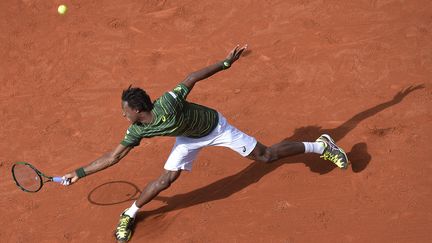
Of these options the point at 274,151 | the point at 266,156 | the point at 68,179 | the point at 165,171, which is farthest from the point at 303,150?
the point at 68,179

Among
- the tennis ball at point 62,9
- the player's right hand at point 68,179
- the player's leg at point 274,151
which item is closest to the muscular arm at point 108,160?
the player's right hand at point 68,179

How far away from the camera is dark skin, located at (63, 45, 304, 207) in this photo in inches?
231

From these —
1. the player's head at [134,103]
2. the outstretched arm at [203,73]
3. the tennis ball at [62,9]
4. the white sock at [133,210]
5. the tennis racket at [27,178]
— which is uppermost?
the player's head at [134,103]

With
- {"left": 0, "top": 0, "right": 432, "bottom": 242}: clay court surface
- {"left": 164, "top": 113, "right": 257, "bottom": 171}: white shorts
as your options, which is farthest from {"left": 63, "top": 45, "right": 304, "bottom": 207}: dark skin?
{"left": 0, "top": 0, "right": 432, "bottom": 242}: clay court surface

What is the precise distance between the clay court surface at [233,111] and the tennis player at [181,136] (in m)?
0.41

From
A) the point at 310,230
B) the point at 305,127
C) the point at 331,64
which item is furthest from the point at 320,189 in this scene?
the point at 331,64

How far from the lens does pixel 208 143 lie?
21.4ft

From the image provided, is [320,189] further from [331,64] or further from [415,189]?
[331,64]

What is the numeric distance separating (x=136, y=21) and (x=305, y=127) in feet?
13.1

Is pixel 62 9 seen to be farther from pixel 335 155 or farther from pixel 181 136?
pixel 335 155

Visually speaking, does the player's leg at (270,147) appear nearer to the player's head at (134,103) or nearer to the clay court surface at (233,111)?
the clay court surface at (233,111)

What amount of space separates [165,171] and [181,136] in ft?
1.77

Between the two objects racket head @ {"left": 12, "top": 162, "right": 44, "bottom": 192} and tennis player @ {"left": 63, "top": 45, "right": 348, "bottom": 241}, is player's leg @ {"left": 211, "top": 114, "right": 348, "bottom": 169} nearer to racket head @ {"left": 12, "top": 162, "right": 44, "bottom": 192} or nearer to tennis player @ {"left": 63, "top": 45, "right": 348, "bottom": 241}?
tennis player @ {"left": 63, "top": 45, "right": 348, "bottom": 241}

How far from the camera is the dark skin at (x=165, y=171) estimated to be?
588 cm
